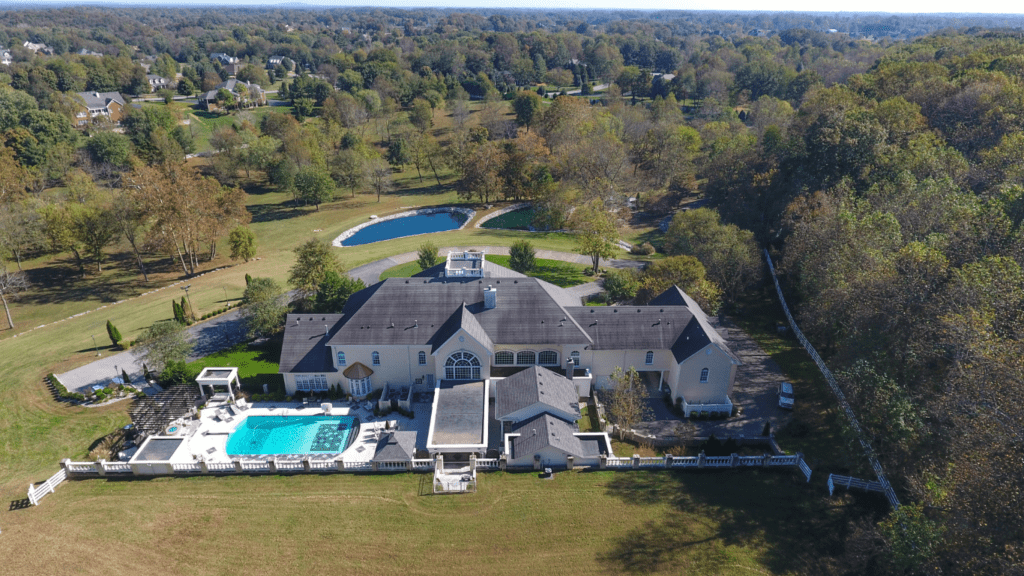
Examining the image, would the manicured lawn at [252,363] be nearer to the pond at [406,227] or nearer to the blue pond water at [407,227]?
the pond at [406,227]

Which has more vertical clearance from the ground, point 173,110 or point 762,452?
point 173,110

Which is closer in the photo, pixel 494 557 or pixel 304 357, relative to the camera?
pixel 494 557

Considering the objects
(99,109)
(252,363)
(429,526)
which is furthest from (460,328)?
(99,109)

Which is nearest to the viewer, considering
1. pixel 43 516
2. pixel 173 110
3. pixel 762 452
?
pixel 43 516

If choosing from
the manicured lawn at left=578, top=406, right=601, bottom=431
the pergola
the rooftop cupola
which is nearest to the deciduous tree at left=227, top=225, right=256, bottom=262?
the pergola

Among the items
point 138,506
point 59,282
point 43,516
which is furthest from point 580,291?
point 59,282

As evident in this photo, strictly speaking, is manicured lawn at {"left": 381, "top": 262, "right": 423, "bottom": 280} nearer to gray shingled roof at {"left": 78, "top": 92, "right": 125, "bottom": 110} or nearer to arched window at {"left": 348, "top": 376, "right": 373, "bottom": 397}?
arched window at {"left": 348, "top": 376, "right": 373, "bottom": 397}

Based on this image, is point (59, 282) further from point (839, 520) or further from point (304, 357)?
point (839, 520)
